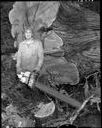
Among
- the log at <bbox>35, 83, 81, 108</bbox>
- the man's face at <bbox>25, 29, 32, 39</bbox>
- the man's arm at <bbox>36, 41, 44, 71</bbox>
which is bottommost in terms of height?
the log at <bbox>35, 83, 81, 108</bbox>

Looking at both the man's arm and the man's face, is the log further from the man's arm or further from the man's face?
the man's face

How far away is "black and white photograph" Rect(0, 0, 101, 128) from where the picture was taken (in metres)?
3.21

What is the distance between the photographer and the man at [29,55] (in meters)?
3.22

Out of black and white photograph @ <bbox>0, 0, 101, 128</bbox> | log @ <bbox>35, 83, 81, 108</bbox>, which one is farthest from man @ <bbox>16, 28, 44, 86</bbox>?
log @ <bbox>35, 83, 81, 108</bbox>

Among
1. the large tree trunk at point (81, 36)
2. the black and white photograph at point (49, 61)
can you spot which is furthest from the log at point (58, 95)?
the large tree trunk at point (81, 36)

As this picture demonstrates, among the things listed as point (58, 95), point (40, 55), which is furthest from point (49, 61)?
point (58, 95)

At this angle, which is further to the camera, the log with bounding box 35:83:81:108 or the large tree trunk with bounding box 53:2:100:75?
the large tree trunk with bounding box 53:2:100:75

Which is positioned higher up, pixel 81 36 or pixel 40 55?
pixel 81 36

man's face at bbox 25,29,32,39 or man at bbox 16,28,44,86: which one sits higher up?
man's face at bbox 25,29,32,39

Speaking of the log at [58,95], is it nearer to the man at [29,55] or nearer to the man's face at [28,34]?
the man at [29,55]

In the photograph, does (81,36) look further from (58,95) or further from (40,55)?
(58,95)

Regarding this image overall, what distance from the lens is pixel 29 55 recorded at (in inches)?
129

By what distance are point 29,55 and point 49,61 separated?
0.69ft

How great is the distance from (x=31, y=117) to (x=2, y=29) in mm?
991
